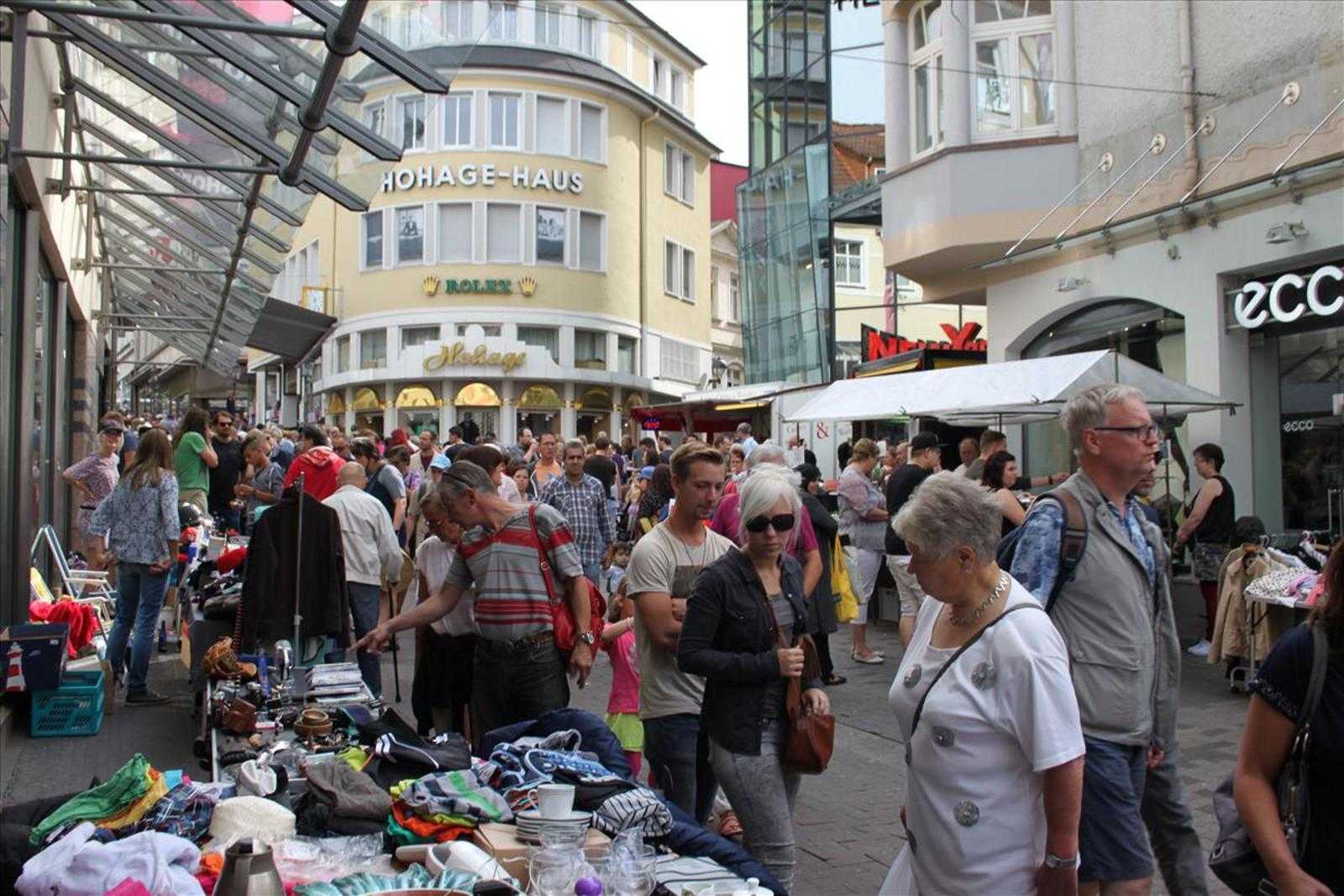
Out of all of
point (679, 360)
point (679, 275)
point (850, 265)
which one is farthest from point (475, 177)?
point (850, 265)

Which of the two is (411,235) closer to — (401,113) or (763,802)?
(401,113)

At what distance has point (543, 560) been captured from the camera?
5398 mm

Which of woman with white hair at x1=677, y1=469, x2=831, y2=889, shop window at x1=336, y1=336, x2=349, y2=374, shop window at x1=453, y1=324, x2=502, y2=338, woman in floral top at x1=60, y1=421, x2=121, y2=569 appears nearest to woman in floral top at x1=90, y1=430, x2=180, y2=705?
woman in floral top at x1=60, y1=421, x2=121, y2=569

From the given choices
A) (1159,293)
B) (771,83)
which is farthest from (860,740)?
(771,83)

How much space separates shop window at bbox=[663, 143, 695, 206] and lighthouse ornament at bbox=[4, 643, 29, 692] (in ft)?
130

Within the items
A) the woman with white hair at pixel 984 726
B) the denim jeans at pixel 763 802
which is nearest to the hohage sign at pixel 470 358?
the denim jeans at pixel 763 802

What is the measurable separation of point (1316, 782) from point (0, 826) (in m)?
3.58

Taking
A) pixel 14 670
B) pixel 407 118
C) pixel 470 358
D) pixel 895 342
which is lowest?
pixel 14 670

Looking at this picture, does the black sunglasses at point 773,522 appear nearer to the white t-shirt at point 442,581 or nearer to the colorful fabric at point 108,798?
the white t-shirt at point 442,581

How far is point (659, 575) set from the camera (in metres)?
4.81

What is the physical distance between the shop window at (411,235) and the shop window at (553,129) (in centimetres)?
462

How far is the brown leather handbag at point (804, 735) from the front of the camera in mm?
3996

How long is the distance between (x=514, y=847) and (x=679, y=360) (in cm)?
4342

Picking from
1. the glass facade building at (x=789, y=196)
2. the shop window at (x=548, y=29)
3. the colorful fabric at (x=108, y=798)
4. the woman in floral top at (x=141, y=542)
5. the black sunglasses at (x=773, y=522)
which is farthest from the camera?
the shop window at (x=548, y=29)
